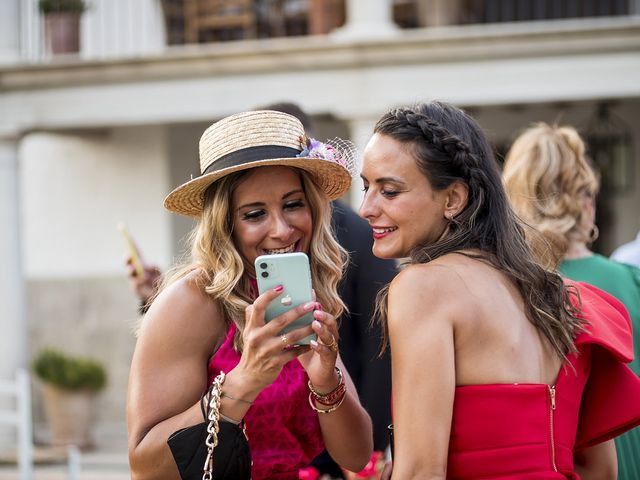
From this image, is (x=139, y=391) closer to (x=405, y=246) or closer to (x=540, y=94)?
(x=405, y=246)

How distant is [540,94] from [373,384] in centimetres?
552

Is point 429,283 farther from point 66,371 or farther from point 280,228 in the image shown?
point 66,371

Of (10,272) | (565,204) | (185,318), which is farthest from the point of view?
(10,272)

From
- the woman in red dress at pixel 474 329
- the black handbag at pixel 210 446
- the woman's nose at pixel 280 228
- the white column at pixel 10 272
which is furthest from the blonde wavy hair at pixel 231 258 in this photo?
the white column at pixel 10 272

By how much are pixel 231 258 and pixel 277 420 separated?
47cm

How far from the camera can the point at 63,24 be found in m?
10.6

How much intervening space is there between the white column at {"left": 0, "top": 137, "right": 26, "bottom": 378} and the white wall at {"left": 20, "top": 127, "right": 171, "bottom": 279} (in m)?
1.60

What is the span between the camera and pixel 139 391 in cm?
264

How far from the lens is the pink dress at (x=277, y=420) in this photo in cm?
277

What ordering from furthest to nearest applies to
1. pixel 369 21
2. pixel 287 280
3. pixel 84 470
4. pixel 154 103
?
pixel 84 470, pixel 154 103, pixel 369 21, pixel 287 280

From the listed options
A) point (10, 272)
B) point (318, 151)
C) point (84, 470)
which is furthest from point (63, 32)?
point (318, 151)

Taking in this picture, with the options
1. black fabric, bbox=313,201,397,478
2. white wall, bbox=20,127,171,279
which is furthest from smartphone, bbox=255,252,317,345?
white wall, bbox=20,127,171,279

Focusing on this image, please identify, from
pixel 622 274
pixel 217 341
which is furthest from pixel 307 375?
pixel 622 274

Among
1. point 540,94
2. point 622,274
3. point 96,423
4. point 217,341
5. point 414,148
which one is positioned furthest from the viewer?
point 96,423
